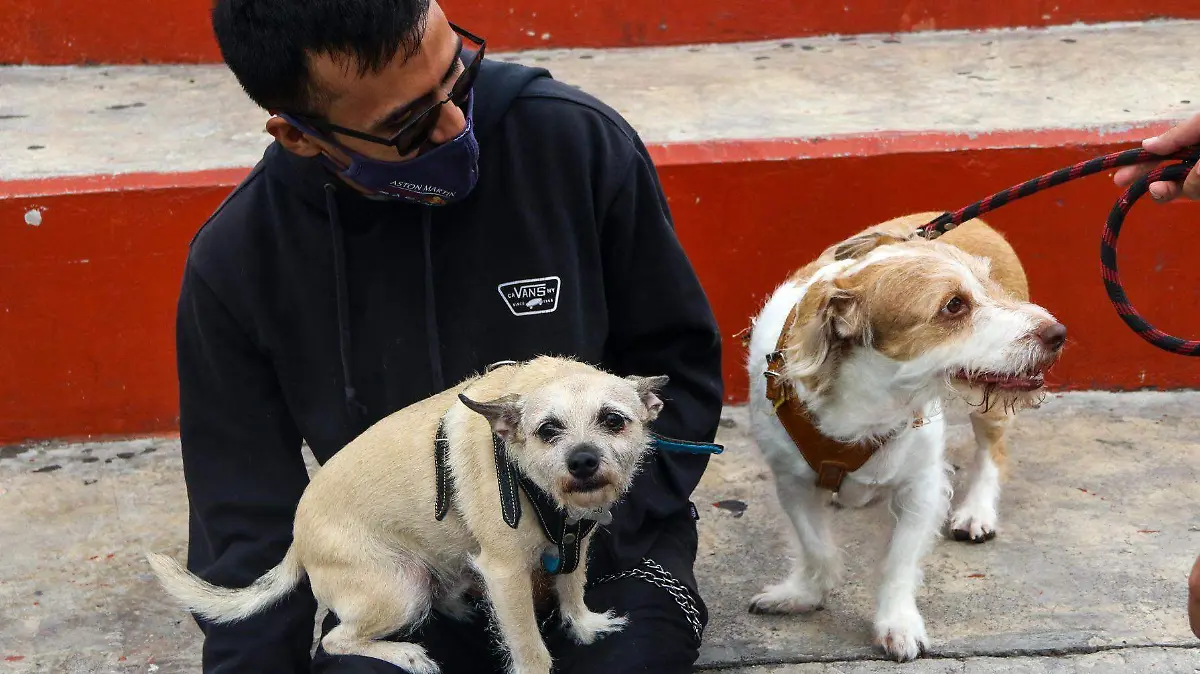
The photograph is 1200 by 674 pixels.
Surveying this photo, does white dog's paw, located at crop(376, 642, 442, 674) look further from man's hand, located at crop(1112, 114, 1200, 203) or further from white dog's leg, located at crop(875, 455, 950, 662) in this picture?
man's hand, located at crop(1112, 114, 1200, 203)

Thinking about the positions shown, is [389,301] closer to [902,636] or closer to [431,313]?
[431,313]

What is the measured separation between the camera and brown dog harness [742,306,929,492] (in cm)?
302

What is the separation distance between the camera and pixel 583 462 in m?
2.16

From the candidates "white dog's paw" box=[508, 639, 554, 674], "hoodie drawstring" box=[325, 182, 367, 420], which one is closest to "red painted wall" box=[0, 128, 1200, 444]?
"hoodie drawstring" box=[325, 182, 367, 420]

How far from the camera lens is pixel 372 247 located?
267 centimetres

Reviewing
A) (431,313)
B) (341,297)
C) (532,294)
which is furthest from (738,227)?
(341,297)

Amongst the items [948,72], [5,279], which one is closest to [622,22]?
[948,72]

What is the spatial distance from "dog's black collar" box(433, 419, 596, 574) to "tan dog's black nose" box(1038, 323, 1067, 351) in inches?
42.1

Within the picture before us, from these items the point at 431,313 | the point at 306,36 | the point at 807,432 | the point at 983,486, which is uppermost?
the point at 306,36

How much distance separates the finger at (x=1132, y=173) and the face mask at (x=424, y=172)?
1381 millimetres

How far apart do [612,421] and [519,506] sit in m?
0.27

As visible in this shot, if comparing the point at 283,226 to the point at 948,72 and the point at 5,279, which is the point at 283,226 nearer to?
the point at 5,279

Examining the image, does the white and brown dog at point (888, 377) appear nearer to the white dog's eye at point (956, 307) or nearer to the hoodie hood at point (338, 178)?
the white dog's eye at point (956, 307)

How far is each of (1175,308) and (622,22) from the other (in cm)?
308
